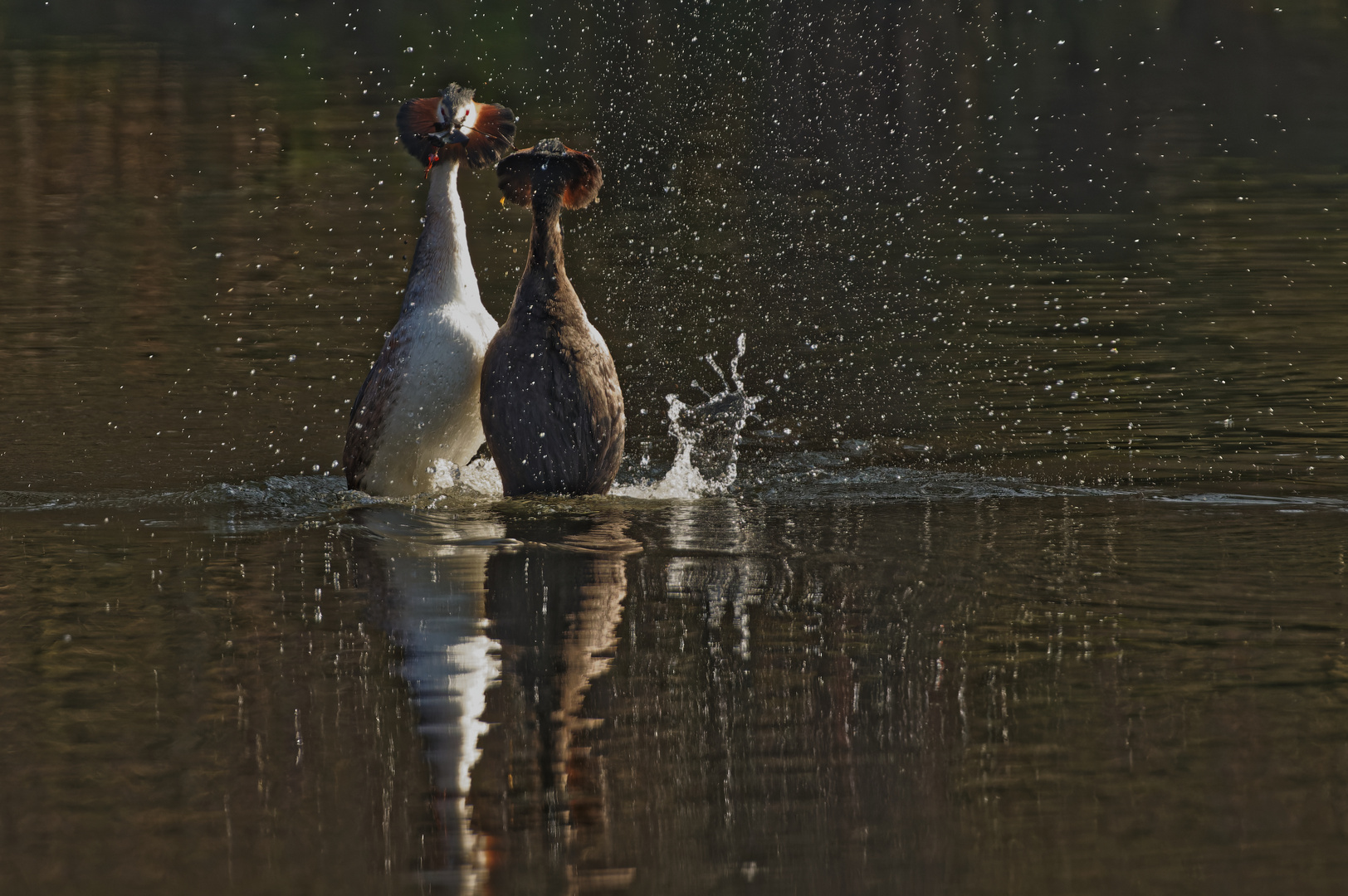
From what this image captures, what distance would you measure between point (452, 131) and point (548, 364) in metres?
1.34

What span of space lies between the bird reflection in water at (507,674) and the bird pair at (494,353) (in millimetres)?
366

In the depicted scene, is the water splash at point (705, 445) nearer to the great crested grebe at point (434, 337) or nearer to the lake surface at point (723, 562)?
the lake surface at point (723, 562)

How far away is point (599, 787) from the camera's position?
4973mm

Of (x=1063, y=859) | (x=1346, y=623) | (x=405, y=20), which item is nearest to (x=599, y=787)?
(x=1063, y=859)

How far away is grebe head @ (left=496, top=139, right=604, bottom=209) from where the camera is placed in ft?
27.7

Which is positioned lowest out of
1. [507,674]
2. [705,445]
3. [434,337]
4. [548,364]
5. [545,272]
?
[507,674]

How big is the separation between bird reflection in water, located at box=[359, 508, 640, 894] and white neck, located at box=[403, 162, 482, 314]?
43.7 inches

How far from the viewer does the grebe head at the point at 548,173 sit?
8.44 m

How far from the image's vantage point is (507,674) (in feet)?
19.7

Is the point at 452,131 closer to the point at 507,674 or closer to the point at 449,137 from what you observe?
the point at 449,137

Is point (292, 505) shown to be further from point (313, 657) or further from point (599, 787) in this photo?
point (599, 787)

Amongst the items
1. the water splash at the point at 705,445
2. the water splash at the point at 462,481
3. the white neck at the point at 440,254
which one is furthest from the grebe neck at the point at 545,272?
the water splash at the point at 705,445

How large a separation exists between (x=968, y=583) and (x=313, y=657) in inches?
105

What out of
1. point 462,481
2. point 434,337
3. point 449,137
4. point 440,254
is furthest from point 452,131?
point 462,481
